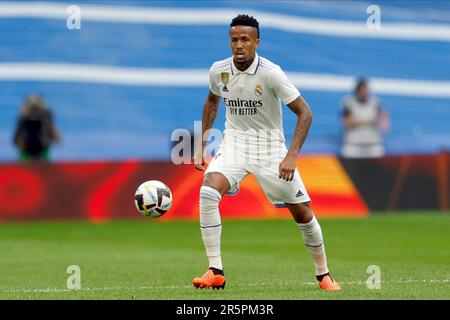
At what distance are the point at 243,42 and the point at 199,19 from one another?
18.3 metres

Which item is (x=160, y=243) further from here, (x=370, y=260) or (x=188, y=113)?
(x=188, y=113)

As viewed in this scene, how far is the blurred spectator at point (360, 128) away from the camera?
22828 mm

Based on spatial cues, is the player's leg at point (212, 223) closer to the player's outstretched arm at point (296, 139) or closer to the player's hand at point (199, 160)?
the player's hand at point (199, 160)

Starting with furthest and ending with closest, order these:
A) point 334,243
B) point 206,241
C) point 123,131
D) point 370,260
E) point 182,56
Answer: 1. point 182,56
2. point 123,131
3. point 334,243
4. point 370,260
5. point 206,241

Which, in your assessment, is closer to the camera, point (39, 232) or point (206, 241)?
point (206, 241)

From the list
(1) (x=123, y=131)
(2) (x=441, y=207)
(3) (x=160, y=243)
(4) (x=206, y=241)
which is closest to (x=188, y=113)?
(1) (x=123, y=131)

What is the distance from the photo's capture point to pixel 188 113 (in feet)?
88.8

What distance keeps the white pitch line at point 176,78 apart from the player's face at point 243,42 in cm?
1726

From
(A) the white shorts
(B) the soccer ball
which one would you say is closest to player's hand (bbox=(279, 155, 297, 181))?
(A) the white shorts

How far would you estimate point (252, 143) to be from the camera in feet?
34.7

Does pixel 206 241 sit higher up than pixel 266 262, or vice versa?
pixel 206 241

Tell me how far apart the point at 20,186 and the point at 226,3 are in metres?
9.79

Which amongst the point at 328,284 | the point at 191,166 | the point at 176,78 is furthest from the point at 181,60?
the point at 328,284

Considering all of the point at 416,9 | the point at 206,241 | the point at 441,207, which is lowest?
the point at 441,207
